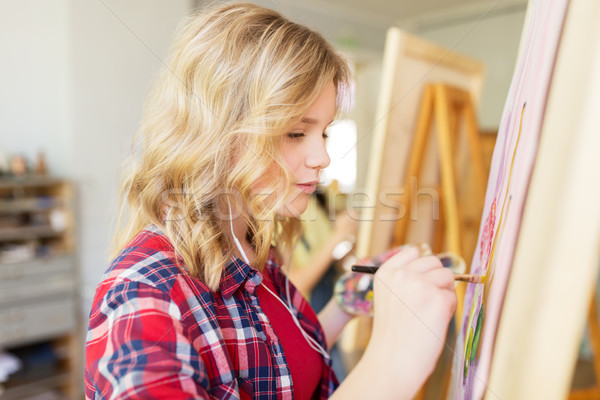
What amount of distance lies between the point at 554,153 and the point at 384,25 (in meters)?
3.98

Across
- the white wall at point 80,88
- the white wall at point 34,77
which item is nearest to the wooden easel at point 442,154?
the white wall at point 80,88

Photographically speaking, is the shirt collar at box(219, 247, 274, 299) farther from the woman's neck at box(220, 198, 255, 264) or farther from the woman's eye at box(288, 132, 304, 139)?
the woman's eye at box(288, 132, 304, 139)

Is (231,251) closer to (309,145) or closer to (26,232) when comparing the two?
(309,145)

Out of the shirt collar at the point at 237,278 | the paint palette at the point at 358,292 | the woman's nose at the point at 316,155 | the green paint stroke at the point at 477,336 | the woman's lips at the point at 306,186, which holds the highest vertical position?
the woman's nose at the point at 316,155

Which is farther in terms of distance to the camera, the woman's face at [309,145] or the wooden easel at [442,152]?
the wooden easel at [442,152]

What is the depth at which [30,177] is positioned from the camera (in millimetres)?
2076

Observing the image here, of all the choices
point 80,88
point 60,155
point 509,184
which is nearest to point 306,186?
point 509,184

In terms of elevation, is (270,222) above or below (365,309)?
above

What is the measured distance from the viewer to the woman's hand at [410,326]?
50cm

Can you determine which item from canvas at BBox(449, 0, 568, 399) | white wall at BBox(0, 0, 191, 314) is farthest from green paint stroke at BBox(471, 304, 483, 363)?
white wall at BBox(0, 0, 191, 314)

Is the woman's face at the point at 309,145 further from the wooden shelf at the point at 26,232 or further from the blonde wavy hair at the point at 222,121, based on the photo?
the wooden shelf at the point at 26,232

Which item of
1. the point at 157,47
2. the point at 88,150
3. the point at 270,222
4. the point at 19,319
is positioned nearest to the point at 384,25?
the point at 157,47

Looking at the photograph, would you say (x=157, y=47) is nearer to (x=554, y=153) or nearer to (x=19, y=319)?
(x=19, y=319)

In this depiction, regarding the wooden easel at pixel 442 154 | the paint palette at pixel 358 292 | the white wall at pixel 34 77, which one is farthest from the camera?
the white wall at pixel 34 77
